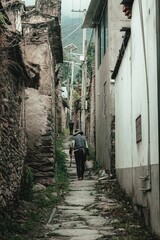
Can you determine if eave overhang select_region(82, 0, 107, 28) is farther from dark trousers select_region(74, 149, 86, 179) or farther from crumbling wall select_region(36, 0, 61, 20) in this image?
dark trousers select_region(74, 149, 86, 179)

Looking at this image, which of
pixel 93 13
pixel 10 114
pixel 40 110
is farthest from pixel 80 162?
pixel 10 114

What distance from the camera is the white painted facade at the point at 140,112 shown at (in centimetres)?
557

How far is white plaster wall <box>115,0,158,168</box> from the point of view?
560 centimetres

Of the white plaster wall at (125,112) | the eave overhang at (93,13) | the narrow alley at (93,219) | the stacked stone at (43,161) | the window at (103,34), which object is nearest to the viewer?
the narrow alley at (93,219)

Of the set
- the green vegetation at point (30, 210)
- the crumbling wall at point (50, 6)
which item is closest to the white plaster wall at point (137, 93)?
the green vegetation at point (30, 210)

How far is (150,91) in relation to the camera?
5812 mm

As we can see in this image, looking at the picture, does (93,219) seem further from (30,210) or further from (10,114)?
(10,114)

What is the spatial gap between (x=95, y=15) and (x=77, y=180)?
6.58m

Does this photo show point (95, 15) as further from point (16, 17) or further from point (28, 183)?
point (28, 183)

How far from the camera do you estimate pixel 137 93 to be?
717 cm

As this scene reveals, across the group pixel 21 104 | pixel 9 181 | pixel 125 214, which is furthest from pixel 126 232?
pixel 21 104

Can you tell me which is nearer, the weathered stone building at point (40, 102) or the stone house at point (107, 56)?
the weathered stone building at point (40, 102)

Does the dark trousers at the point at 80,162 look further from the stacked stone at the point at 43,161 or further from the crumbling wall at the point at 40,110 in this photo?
the stacked stone at the point at 43,161

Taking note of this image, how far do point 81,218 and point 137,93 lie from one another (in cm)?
255
